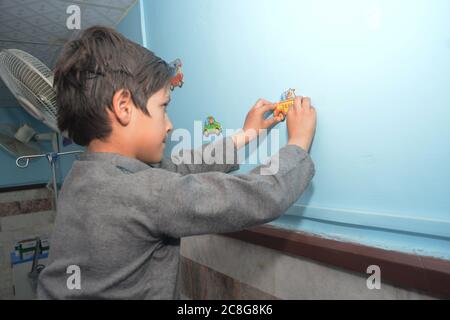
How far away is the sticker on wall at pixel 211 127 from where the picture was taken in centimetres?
85

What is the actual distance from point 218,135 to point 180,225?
0.42m

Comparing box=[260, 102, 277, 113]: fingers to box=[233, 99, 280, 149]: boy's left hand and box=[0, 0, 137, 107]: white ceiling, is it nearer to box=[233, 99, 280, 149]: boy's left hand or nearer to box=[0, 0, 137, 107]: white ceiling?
box=[233, 99, 280, 149]: boy's left hand

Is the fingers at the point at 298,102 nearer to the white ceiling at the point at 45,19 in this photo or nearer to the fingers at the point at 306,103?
the fingers at the point at 306,103

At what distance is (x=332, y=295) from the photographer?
592 mm

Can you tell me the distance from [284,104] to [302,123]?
8 centimetres

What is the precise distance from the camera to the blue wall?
45cm

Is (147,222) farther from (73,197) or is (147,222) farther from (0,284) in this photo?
(0,284)

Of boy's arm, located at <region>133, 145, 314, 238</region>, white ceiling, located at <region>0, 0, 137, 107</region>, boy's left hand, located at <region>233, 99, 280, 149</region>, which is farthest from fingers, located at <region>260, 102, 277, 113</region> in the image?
white ceiling, located at <region>0, 0, 137, 107</region>

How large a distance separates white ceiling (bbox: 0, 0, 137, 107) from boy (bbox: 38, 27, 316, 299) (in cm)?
82

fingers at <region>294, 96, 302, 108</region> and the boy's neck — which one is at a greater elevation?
fingers at <region>294, 96, 302, 108</region>

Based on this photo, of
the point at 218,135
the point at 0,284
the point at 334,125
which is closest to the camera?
the point at 334,125

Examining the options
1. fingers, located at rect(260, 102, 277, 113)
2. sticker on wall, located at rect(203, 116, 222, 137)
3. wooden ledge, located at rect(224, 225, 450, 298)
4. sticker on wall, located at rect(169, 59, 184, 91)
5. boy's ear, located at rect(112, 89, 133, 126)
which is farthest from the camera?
sticker on wall, located at rect(169, 59, 184, 91)

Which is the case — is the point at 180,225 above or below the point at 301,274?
above
